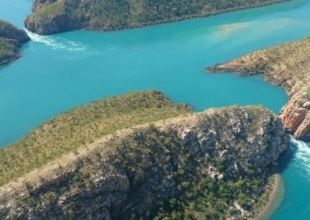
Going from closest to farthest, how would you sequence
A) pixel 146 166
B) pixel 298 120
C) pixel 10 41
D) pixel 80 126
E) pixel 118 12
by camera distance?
pixel 146 166 < pixel 80 126 < pixel 298 120 < pixel 10 41 < pixel 118 12

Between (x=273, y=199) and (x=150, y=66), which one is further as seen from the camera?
(x=150, y=66)

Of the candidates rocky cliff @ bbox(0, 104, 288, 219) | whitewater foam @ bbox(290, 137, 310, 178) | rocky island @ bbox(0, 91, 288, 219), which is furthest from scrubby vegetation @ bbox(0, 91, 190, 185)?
whitewater foam @ bbox(290, 137, 310, 178)

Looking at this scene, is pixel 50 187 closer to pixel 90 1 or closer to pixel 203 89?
pixel 203 89

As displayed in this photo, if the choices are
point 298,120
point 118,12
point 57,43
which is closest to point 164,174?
point 298,120

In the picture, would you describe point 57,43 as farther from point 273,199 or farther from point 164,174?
point 273,199

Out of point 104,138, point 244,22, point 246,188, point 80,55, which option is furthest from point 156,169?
point 244,22

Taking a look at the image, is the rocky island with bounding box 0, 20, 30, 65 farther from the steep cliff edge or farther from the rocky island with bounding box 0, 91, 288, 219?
the rocky island with bounding box 0, 91, 288, 219
